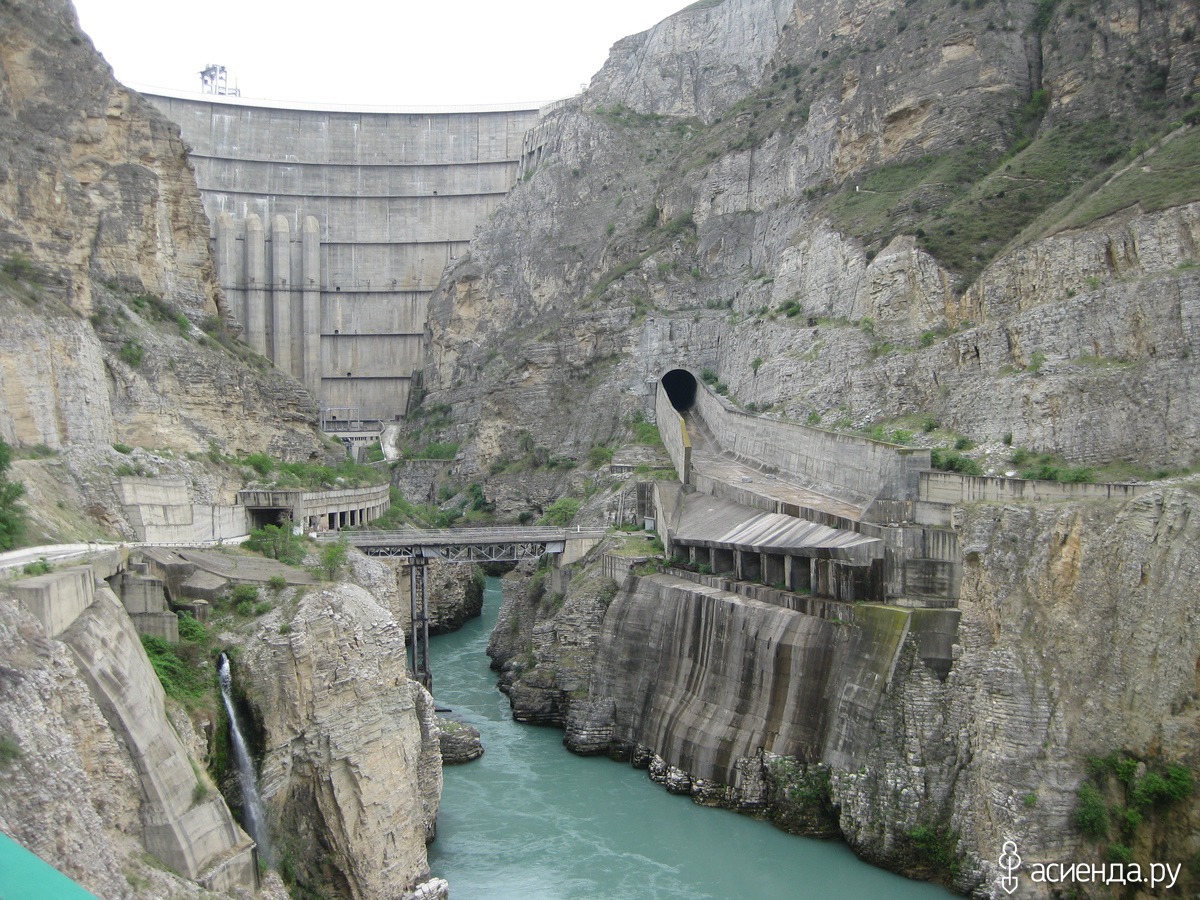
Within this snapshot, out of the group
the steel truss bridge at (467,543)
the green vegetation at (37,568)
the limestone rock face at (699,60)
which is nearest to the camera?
the green vegetation at (37,568)

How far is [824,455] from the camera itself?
145 ft

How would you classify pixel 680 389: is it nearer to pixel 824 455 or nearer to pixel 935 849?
pixel 824 455

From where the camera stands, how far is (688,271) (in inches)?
2985

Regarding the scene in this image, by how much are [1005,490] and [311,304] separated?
75177 millimetres

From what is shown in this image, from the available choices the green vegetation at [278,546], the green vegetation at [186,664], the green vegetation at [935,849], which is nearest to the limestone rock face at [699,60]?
the green vegetation at [278,546]

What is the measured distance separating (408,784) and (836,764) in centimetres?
1162

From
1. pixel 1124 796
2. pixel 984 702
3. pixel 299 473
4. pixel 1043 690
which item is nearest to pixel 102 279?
pixel 299 473

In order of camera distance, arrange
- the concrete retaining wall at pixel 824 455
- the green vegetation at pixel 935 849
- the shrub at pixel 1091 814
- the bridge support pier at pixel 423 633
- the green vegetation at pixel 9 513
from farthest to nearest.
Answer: the bridge support pier at pixel 423 633 → the concrete retaining wall at pixel 824 455 → the green vegetation at pixel 935 849 → the shrub at pixel 1091 814 → the green vegetation at pixel 9 513

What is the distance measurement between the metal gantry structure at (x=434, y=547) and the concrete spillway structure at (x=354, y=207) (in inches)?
1888

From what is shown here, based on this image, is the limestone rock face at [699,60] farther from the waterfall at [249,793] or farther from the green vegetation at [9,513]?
the waterfall at [249,793]

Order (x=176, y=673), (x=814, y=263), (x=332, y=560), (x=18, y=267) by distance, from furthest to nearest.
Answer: (x=814, y=263)
(x=18, y=267)
(x=332, y=560)
(x=176, y=673)

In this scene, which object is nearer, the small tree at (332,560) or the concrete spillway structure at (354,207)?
the small tree at (332,560)

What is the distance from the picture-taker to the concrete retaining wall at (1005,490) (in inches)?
1145

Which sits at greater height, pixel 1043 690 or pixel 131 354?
pixel 131 354
